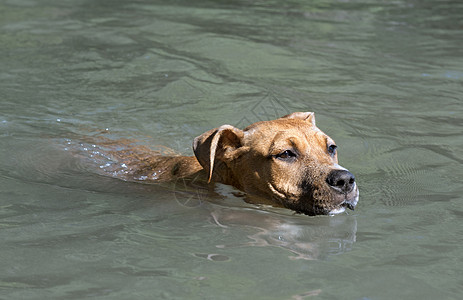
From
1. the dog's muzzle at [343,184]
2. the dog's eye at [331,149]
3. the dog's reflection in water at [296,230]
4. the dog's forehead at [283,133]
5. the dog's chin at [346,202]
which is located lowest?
the dog's reflection in water at [296,230]

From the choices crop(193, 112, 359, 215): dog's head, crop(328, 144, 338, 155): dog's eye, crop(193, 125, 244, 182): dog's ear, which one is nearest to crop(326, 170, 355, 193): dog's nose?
crop(193, 112, 359, 215): dog's head

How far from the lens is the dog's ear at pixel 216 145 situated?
257 inches

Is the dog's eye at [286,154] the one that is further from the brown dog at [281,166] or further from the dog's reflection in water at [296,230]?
the dog's reflection in water at [296,230]

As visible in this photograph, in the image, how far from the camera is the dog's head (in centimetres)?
606

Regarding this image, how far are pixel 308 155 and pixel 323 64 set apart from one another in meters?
6.45

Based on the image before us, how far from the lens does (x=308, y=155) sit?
21.1 feet

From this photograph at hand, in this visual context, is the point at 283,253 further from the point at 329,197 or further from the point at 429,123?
the point at 429,123

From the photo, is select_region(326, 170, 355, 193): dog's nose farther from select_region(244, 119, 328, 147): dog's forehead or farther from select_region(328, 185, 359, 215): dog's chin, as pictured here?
select_region(244, 119, 328, 147): dog's forehead

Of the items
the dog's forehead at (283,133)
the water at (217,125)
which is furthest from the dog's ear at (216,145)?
the water at (217,125)

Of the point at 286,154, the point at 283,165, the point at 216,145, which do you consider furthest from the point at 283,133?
the point at 216,145

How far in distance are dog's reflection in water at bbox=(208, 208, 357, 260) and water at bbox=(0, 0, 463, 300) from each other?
0.08ft

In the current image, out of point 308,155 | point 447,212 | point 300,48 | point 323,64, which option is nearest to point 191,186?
point 308,155

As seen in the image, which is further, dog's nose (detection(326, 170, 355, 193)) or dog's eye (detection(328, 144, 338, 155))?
dog's eye (detection(328, 144, 338, 155))

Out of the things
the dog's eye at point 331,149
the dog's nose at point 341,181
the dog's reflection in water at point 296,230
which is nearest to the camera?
the dog's reflection in water at point 296,230
